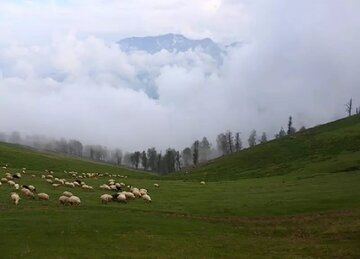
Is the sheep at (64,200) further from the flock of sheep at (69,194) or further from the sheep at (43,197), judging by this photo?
the sheep at (43,197)

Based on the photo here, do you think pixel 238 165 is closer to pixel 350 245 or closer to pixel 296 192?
pixel 296 192

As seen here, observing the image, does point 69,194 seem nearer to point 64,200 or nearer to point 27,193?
point 64,200

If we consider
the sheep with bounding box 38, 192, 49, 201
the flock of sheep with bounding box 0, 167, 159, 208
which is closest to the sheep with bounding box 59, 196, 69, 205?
the flock of sheep with bounding box 0, 167, 159, 208

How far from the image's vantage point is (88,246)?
3175cm

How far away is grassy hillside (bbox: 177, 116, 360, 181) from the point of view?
105188 millimetres

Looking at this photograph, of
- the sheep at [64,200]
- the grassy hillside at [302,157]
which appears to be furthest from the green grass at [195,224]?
the grassy hillside at [302,157]

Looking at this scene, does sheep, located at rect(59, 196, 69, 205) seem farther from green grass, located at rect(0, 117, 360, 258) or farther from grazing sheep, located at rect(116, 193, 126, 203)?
grazing sheep, located at rect(116, 193, 126, 203)

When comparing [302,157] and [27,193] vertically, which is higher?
[302,157]

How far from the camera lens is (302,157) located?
12862 cm

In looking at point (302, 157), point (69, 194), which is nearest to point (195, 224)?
point (69, 194)

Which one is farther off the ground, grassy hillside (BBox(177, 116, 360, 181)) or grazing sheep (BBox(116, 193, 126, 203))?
grassy hillside (BBox(177, 116, 360, 181))

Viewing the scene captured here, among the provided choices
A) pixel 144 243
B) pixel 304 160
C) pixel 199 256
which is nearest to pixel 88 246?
pixel 144 243

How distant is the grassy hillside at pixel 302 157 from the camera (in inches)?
4141

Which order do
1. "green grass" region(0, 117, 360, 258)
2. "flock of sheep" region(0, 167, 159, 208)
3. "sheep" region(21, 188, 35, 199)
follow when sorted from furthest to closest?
"sheep" region(21, 188, 35, 199) < "flock of sheep" region(0, 167, 159, 208) < "green grass" region(0, 117, 360, 258)
